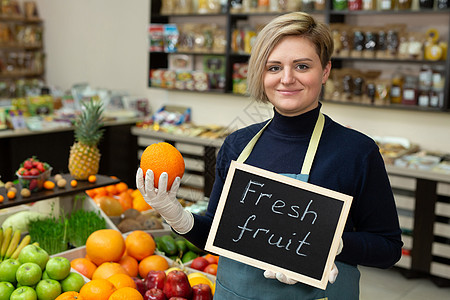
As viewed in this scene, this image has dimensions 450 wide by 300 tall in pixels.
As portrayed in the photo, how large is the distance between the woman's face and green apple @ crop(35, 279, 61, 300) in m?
1.06

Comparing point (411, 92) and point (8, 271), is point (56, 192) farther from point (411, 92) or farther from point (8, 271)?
point (411, 92)

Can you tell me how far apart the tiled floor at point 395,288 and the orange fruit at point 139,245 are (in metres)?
1.85

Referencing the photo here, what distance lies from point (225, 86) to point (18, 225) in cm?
301

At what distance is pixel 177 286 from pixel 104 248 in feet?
1.47

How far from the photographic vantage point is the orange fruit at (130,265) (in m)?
2.18

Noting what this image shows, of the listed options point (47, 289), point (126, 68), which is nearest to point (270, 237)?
point (47, 289)

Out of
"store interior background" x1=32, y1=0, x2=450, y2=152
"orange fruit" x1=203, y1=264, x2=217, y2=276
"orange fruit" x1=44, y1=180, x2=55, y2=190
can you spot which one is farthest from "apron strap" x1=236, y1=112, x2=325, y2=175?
"store interior background" x1=32, y1=0, x2=450, y2=152

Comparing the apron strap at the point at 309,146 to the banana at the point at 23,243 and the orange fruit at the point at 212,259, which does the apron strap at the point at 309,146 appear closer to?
the orange fruit at the point at 212,259

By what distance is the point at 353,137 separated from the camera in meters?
1.43

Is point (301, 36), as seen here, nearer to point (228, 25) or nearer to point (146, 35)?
point (228, 25)

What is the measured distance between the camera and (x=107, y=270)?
6.72 feet

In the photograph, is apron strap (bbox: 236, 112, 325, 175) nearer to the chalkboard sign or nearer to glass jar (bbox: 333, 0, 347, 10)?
the chalkboard sign

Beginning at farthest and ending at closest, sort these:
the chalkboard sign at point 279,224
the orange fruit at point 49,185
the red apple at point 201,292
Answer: the orange fruit at point 49,185 → the red apple at point 201,292 → the chalkboard sign at point 279,224

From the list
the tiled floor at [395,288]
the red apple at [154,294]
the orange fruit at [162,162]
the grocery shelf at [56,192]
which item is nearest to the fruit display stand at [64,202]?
the grocery shelf at [56,192]
